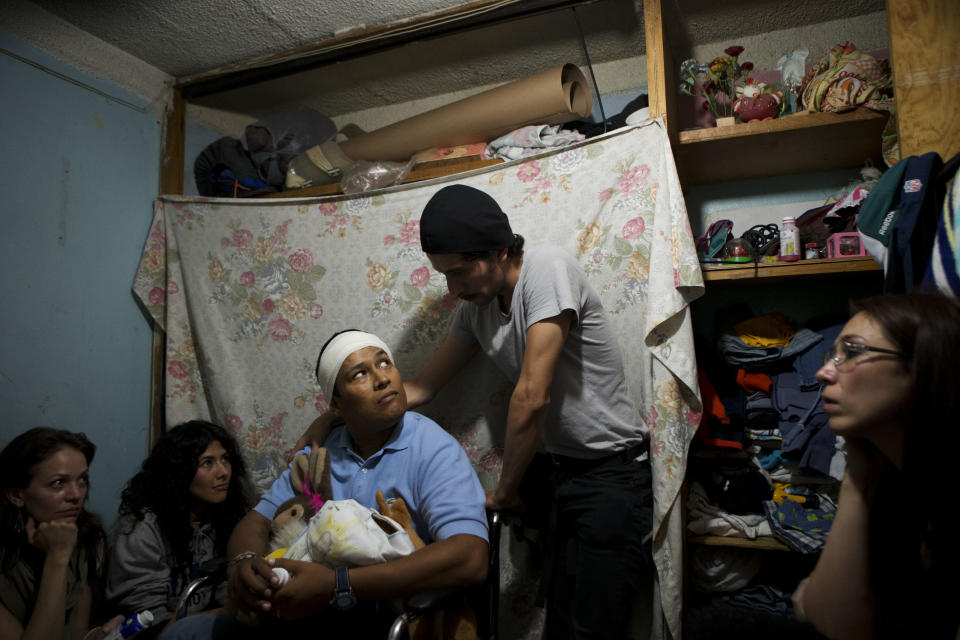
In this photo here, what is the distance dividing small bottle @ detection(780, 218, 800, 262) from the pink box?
0.10 m

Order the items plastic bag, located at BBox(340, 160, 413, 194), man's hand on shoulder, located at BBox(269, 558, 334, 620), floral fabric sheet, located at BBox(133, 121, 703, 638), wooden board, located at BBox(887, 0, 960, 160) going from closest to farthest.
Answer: man's hand on shoulder, located at BBox(269, 558, 334, 620), wooden board, located at BBox(887, 0, 960, 160), floral fabric sheet, located at BBox(133, 121, 703, 638), plastic bag, located at BBox(340, 160, 413, 194)

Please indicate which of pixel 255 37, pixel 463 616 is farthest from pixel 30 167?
pixel 463 616

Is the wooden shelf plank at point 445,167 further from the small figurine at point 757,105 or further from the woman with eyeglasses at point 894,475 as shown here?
the woman with eyeglasses at point 894,475

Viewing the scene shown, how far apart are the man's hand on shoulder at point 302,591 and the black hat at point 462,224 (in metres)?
0.86

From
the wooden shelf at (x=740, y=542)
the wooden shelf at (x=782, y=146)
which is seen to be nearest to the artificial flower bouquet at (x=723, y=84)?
the wooden shelf at (x=782, y=146)

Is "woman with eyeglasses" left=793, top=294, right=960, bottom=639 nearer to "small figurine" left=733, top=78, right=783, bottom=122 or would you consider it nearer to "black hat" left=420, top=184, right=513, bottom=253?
"black hat" left=420, top=184, right=513, bottom=253

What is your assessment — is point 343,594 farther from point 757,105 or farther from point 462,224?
point 757,105

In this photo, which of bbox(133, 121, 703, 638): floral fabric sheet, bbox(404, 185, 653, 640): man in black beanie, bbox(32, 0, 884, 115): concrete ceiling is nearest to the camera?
bbox(404, 185, 653, 640): man in black beanie

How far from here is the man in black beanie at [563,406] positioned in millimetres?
1567

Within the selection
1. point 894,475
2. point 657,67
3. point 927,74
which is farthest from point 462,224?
point 927,74

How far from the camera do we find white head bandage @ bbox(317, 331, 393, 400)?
1648 millimetres

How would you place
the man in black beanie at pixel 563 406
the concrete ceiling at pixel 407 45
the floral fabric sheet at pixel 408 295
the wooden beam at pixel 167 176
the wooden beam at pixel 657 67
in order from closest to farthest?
the man in black beanie at pixel 563 406, the floral fabric sheet at pixel 408 295, the wooden beam at pixel 657 67, the concrete ceiling at pixel 407 45, the wooden beam at pixel 167 176

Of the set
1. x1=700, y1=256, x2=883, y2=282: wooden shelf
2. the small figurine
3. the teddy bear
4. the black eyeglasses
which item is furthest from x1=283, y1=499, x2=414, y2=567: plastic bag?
the small figurine

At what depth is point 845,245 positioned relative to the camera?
1.84m
